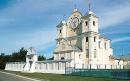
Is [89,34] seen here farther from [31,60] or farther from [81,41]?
[31,60]

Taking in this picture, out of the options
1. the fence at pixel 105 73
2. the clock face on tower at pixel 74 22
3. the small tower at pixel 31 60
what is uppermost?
the clock face on tower at pixel 74 22

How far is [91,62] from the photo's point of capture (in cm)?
6322

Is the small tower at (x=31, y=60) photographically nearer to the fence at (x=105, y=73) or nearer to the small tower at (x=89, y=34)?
the small tower at (x=89, y=34)

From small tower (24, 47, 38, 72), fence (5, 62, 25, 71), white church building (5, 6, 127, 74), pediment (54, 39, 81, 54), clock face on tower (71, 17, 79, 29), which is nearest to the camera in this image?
white church building (5, 6, 127, 74)

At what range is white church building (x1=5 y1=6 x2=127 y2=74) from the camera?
Result: 6244cm

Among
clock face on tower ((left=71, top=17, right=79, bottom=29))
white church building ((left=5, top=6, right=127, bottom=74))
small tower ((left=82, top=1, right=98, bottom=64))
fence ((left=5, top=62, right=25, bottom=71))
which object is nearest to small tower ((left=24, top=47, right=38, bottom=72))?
white church building ((left=5, top=6, right=127, bottom=74))

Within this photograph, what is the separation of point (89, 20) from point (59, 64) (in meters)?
14.4

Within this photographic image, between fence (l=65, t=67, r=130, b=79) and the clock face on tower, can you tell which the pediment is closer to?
the clock face on tower

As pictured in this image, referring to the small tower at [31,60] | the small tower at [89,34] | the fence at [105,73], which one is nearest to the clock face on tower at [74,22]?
the small tower at [89,34]

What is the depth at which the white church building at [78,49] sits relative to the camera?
205ft

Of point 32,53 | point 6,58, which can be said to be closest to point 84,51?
point 32,53

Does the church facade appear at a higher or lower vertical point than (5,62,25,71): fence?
higher

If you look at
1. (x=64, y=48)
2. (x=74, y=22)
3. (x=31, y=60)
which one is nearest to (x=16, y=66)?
(x=31, y=60)

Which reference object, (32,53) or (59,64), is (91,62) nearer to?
(59,64)
